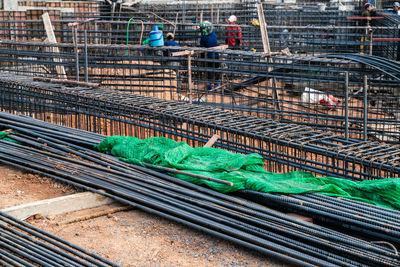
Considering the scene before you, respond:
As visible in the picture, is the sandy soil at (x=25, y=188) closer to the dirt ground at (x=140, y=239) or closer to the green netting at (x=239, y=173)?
the dirt ground at (x=140, y=239)

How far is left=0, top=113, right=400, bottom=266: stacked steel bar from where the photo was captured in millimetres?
4824

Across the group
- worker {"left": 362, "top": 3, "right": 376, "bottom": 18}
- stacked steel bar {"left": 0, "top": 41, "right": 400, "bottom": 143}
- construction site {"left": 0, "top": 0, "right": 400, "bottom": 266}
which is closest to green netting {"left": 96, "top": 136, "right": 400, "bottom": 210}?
construction site {"left": 0, "top": 0, "right": 400, "bottom": 266}

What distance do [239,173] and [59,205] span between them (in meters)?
1.97

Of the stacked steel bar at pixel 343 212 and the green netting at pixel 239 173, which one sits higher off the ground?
the green netting at pixel 239 173

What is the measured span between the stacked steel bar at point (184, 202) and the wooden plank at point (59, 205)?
14 cm

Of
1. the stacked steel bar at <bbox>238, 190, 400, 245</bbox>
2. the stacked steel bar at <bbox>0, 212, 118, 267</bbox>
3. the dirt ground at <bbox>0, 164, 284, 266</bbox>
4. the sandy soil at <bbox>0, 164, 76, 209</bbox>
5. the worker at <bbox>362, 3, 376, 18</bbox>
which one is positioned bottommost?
the dirt ground at <bbox>0, 164, 284, 266</bbox>

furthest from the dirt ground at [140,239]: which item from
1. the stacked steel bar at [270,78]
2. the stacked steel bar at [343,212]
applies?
the stacked steel bar at [270,78]

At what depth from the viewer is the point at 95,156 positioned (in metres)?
7.27

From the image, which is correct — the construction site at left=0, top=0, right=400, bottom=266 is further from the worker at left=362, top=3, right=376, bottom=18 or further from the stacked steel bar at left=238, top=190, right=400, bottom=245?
the worker at left=362, top=3, right=376, bottom=18

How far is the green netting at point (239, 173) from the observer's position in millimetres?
5594

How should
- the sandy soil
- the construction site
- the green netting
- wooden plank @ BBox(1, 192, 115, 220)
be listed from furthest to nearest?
the sandy soil < wooden plank @ BBox(1, 192, 115, 220) < the green netting < the construction site

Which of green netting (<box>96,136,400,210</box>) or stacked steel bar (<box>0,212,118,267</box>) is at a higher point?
green netting (<box>96,136,400,210</box>)

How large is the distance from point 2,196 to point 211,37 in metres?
10.7

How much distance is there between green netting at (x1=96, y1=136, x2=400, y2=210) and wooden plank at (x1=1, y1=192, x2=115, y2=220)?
754mm
